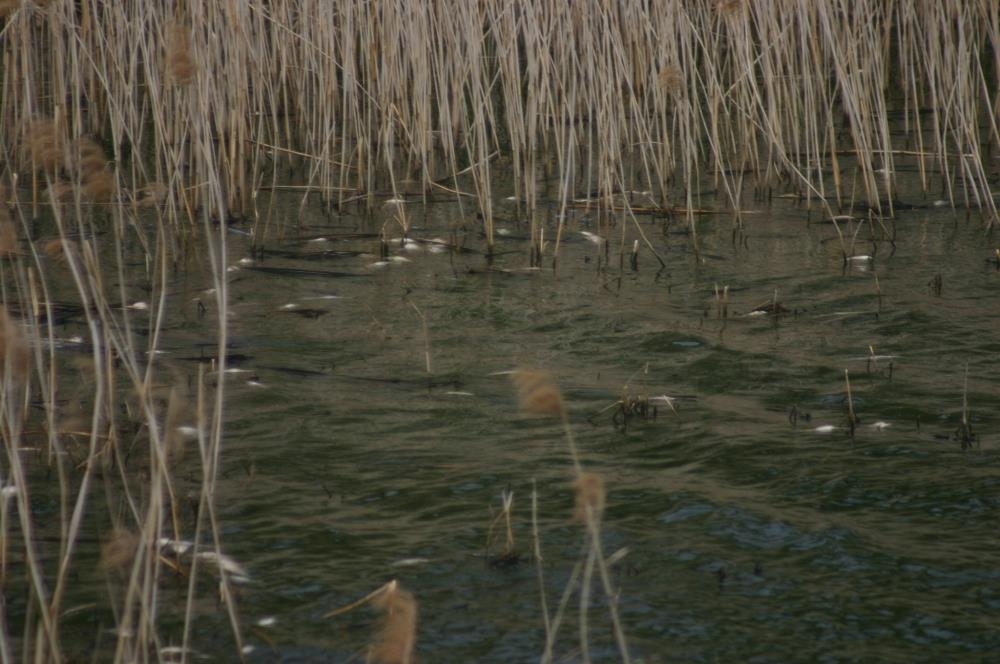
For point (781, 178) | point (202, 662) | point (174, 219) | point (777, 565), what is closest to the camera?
point (202, 662)

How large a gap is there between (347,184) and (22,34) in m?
1.52

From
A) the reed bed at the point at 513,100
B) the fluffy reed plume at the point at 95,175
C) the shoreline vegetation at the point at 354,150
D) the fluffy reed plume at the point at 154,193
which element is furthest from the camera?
the reed bed at the point at 513,100

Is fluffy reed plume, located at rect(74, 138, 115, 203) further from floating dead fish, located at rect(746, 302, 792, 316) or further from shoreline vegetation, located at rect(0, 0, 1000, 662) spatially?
floating dead fish, located at rect(746, 302, 792, 316)

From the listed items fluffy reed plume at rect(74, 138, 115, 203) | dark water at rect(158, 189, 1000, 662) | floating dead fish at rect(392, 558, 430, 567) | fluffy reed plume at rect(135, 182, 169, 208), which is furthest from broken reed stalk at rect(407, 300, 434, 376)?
fluffy reed plume at rect(74, 138, 115, 203)

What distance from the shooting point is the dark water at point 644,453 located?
2.33m

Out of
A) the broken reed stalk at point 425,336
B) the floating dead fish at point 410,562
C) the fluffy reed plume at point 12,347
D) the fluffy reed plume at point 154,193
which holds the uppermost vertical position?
the fluffy reed plume at point 154,193

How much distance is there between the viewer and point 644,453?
3.11 meters

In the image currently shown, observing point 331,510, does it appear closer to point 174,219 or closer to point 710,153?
point 174,219

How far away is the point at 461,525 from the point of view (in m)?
2.72

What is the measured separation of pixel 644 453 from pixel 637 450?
2cm

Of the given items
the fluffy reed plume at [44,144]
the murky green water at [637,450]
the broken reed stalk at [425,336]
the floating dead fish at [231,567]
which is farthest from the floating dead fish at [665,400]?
the fluffy reed plume at [44,144]

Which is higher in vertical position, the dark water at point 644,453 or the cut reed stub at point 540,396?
the cut reed stub at point 540,396

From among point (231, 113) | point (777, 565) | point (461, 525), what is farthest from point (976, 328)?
point (231, 113)

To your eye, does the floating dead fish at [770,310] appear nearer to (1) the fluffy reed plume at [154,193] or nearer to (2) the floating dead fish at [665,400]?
(2) the floating dead fish at [665,400]
